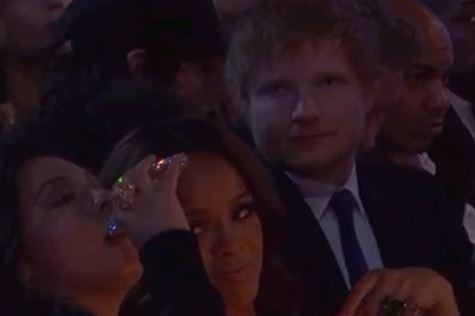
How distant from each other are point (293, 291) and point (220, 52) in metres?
0.57

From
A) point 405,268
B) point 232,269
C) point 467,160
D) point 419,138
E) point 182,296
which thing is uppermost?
point 182,296

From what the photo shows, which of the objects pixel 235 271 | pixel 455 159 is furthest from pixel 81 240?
pixel 455 159

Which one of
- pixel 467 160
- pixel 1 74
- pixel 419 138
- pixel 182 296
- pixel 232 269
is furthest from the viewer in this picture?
pixel 467 160

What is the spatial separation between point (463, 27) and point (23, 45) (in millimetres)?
1214

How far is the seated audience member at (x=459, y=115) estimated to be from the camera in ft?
9.96

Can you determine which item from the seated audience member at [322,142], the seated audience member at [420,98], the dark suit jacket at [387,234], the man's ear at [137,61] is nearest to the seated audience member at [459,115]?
the seated audience member at [420,98]

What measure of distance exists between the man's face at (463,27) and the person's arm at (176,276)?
1.73 meters

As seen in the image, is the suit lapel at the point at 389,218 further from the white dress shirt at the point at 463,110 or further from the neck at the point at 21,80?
the white dress shirt at the point at 463,110

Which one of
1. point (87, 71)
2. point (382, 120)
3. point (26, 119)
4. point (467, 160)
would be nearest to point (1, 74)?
point (87, 71)

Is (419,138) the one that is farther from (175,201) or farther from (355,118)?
(175,201)

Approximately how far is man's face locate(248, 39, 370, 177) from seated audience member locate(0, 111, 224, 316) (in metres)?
0.42

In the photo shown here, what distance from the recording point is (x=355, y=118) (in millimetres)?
2277

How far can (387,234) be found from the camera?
2258mm

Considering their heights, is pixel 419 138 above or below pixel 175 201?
below
